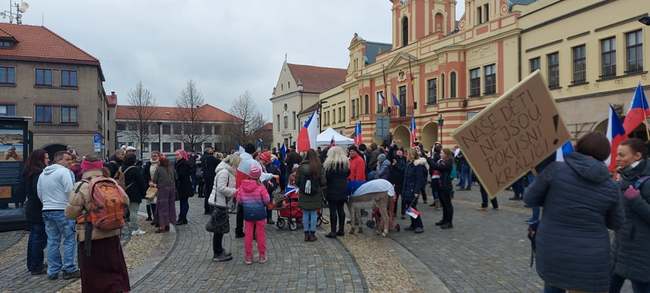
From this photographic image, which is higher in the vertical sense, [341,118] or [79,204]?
[341,118]

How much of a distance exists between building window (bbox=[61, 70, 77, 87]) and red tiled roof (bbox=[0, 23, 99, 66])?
3.30ft

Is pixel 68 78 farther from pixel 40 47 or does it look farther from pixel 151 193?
pixel 151 193

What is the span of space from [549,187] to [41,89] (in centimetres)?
4876

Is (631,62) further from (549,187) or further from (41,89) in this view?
(41,89)

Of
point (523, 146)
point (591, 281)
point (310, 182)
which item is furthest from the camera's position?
point (310, 182)

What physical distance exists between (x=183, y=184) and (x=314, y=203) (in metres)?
4.26

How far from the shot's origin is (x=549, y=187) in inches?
142

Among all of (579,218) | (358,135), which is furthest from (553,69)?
(579,218)

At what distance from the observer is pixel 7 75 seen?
42.7 meters

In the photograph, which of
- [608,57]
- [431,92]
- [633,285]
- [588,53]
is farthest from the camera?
[431,92]

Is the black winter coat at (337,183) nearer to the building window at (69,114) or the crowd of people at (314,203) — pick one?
the crowd of people at (314,203)

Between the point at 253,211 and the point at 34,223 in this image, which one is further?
the point at 253,211

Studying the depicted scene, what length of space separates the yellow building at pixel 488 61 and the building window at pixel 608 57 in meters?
0.05

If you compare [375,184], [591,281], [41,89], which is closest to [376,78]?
[41,89]
